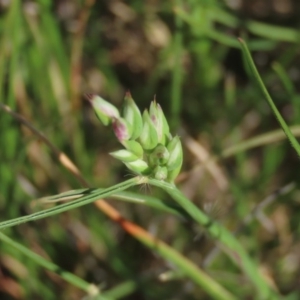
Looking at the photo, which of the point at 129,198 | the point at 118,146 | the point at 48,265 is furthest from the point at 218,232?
the point at 118,146

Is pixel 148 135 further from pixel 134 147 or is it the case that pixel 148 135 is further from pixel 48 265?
pixel 48 265

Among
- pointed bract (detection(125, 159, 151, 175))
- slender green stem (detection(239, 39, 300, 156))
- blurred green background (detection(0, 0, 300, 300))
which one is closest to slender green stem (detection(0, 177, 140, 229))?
pointed bract (detection(125, 159, 151, 175))

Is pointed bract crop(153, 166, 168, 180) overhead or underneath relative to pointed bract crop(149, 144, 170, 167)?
underneath

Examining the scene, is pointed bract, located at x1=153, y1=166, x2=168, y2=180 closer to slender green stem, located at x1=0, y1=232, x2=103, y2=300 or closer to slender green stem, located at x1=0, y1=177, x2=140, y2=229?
slender green stem, located at x1=0, y1=177, x2=140, y2=229

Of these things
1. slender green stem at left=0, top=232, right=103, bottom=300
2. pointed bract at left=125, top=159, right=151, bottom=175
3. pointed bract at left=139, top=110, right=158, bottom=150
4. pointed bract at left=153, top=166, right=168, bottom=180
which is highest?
pointed bract at left=139, top=110, right=158, bottom=150

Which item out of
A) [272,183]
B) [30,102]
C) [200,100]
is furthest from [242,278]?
[30,102]

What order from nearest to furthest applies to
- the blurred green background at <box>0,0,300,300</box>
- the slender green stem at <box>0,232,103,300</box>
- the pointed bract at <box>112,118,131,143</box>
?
the pointed bract at <box>112,118,131,143</box>, the slender green stem at <box>0,232,103,300</box>, the blurred green background at <box>0,0,300,300</box>
